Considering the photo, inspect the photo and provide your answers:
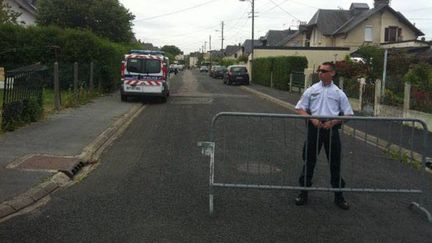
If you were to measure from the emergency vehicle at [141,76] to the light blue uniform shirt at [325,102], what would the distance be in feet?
55.0

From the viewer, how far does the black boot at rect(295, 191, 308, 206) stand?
7047 millimetres

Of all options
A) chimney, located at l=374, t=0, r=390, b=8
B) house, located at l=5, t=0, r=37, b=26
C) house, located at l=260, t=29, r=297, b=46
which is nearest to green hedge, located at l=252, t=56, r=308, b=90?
house, located at l=5, t=0, r=37, b=26

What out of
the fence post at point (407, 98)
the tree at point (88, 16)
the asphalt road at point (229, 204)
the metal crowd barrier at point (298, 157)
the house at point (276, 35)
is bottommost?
the asphalt road at point (229, 204)

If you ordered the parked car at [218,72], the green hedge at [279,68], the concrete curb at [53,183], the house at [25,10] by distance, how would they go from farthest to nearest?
the parked car at [218,72] < the house at [25,10] < the green hedge at [279,68] < the concrete curb at [53,183]

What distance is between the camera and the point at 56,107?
1769 cm

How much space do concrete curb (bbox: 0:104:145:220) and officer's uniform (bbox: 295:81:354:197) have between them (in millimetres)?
3383

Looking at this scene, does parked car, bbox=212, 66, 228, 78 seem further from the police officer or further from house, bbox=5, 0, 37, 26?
the police officer

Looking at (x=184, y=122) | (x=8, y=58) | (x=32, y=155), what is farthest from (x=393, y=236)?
(x=8, y=58)

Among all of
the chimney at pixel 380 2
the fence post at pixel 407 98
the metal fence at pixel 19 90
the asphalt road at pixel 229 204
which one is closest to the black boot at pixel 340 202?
the asphalt road at pixel 229 204

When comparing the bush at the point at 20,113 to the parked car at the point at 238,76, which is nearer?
the bush at the point at 20,113

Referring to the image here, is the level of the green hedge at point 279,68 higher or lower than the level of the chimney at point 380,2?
lower

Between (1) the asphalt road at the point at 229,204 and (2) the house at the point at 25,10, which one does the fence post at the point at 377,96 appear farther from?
(2) the house at the point at 25,10

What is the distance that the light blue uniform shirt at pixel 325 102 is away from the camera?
23.6ft

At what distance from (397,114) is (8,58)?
17.5 meters
